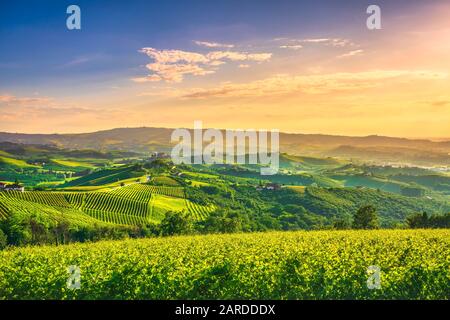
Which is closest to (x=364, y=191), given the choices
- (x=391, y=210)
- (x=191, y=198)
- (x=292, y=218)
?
(x=391, y=210)

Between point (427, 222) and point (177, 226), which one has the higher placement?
point (427, 222)

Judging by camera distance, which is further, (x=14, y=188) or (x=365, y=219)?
(x=14, y=188)

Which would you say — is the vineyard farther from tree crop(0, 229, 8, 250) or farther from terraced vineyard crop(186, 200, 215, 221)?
tree crop(0, 229, 8, 250)

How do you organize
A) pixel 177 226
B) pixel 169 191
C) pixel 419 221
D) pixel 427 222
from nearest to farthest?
pixel 427 222
pixel 419 221
pixel 177 226
pixel 169 191

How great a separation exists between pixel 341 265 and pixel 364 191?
12856 cm

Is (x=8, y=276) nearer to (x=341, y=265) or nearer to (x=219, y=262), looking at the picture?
(x=219, y=262)

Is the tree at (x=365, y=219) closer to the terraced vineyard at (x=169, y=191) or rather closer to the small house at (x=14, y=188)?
the terraced vineyard at (x=169, y=191)

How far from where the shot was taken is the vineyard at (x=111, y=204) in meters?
74.7

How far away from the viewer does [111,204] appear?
84500 mm

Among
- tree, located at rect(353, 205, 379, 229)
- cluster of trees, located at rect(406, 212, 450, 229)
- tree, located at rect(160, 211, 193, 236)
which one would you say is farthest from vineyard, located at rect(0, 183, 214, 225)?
cluster of trees, located at rect(406, 212, 450, 229)

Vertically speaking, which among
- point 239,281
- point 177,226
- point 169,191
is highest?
point 239,281

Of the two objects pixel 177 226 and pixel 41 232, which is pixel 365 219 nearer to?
pixel 177 226

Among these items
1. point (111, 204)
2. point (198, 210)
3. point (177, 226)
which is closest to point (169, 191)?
point (198, 210)

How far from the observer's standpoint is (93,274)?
32.9 feet
